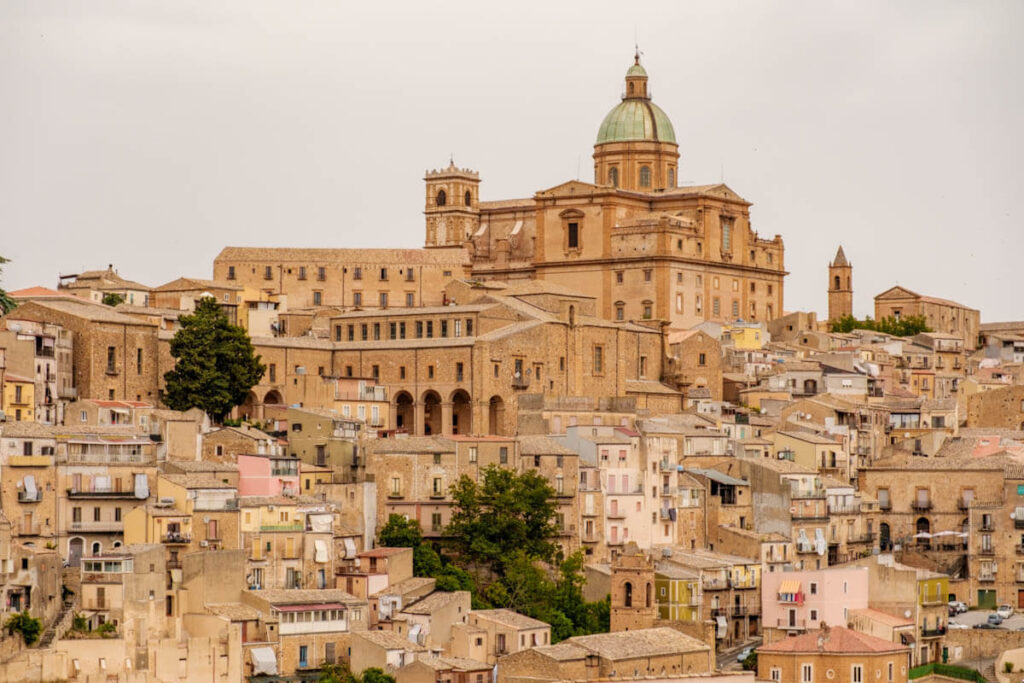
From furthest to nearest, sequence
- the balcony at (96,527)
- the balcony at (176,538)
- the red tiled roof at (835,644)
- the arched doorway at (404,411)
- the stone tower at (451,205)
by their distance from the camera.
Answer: the stone tower at (451,205)
the arched doorway at (404,411)
the red tiled roof at (835,644)
the balcony at (96,527)
the balcony at (176,538)

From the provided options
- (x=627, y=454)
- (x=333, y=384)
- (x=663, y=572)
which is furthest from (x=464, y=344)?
(x=663, y=572)

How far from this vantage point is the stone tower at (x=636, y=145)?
113125mm

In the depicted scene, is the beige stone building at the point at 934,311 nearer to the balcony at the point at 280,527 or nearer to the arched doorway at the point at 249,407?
the arched doorway at the point at 249,407

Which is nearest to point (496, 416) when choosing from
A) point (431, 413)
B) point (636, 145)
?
point (431, 413)

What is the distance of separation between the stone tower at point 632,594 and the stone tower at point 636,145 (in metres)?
44.6

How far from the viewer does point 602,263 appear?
4151 inches

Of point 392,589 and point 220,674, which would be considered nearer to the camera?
point 220,674

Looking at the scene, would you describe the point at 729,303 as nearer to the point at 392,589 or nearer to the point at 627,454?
the point at 627,454

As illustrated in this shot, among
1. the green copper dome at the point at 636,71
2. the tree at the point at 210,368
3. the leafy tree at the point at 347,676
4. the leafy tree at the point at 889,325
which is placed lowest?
the leafy tree at the point at 347,676

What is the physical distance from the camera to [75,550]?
2574 inches

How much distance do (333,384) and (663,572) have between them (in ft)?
50.4

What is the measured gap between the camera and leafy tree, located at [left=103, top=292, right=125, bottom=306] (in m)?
89.3

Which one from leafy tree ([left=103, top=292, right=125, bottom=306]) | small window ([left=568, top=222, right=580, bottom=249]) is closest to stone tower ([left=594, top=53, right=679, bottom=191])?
small window ([left=568, top=222, right=580, bottom=249])

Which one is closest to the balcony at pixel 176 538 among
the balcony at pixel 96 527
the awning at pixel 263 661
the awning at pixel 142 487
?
the balcony at pixel 96 527
